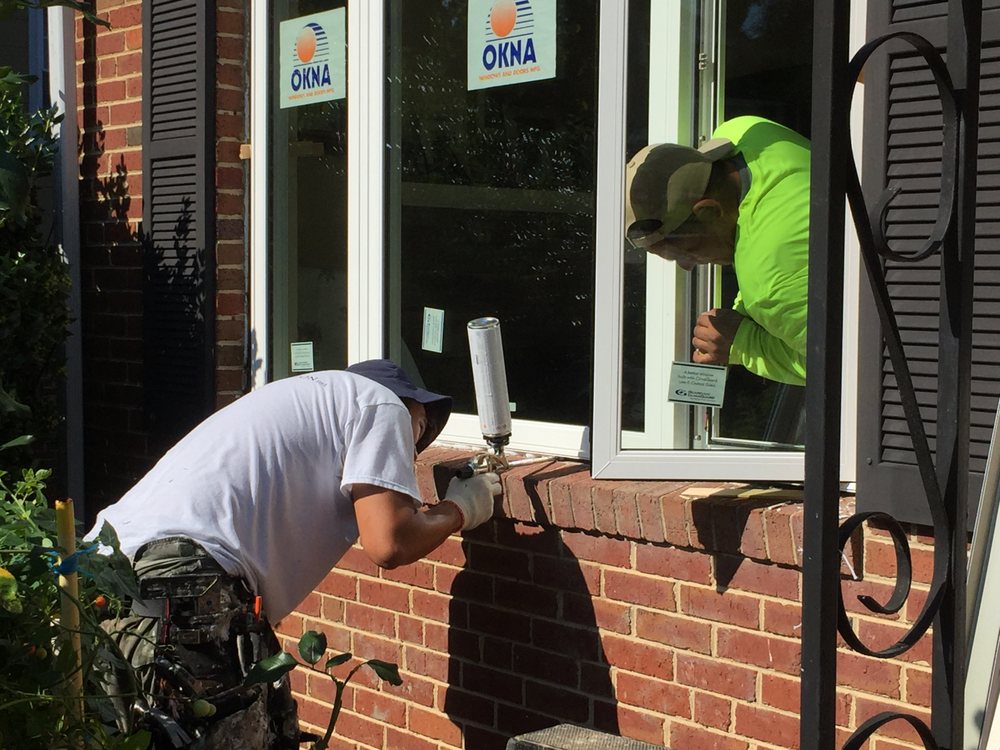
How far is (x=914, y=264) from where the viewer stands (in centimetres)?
283

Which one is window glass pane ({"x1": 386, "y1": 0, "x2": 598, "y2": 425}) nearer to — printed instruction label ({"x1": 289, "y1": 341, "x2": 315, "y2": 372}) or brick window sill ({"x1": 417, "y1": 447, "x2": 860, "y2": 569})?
brick window sill ({"x1": 417, "y1": 447, "x2": 860, "y2": 569})

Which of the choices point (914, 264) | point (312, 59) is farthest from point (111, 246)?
point (914, 264)

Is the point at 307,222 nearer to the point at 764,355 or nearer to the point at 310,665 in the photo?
the point at 764,355

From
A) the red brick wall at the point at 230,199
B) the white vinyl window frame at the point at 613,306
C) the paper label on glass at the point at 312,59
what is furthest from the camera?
the red brick wall at the point at 230,199

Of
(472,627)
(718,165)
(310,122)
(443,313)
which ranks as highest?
(310,122)

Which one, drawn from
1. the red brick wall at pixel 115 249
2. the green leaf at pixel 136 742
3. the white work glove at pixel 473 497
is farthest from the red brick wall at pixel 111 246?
the green leaf at pixel 136 742

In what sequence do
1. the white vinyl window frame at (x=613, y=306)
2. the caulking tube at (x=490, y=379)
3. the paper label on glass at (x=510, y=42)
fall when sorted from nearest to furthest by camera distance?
the white vinyl window frame at (x=613, y=306) → the caulking tube at (x=490, y=379) → the paper label on glass at (x=510, y=42)

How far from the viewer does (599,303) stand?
3.50 metres

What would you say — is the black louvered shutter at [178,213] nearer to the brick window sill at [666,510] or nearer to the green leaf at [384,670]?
the brick window sill at [666,510]

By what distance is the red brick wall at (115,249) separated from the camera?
16.1 feet

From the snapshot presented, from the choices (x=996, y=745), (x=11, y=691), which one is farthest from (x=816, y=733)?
(x=11, y=691)

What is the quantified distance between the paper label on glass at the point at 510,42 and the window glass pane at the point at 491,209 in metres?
0.03

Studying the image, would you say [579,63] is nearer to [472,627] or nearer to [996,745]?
[472,627]

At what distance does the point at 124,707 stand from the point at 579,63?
2.28 metres
